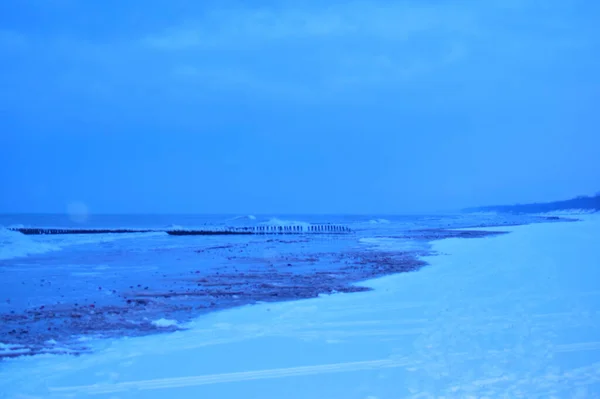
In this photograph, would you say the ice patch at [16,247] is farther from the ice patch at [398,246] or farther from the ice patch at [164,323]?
the ice patch at [164,323]

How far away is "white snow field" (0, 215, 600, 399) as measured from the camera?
5.47 metres

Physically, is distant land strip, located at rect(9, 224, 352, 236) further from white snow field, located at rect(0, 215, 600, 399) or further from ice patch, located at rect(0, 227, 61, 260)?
white snow field, located at rect(0, 215, 600, 399)

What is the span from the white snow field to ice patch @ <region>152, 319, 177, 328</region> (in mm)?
482

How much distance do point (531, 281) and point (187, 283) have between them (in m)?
9.81

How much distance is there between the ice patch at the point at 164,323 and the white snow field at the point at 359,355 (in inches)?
19.0

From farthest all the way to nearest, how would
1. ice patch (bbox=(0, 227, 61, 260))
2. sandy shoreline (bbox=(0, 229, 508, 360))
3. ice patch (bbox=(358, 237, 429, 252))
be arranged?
ice patch (bbox=(358, 237, 429, 252)) → ice patch (bbox=(0, 227, 61, 260)) → sandy shoreline (bbox=(0, 229, 508, 360))

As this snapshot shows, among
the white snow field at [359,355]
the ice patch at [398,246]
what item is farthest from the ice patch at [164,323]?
the ice patch at [398,246]

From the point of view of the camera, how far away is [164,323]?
924 centimetres

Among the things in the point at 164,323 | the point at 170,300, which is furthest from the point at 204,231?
the point at 164,323

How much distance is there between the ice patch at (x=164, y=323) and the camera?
9109 millimetres

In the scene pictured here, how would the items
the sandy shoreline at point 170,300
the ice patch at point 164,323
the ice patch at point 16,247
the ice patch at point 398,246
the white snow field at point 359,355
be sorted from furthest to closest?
1. the ice patch at point 398,246
2. the ice patch at point 16,247
3. the ice patch at point 164,323
4. the sandy shoreline at point 170,300
5. the white snow field at point 359,355

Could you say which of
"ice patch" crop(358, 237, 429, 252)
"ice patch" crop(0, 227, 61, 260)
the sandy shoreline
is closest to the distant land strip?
Answer: "ice patch" crop(358, 237, 429, 252)

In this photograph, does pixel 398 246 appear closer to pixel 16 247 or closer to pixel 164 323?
pixel 16 247

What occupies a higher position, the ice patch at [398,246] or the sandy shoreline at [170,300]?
the sandy shoreline at [170,300]
